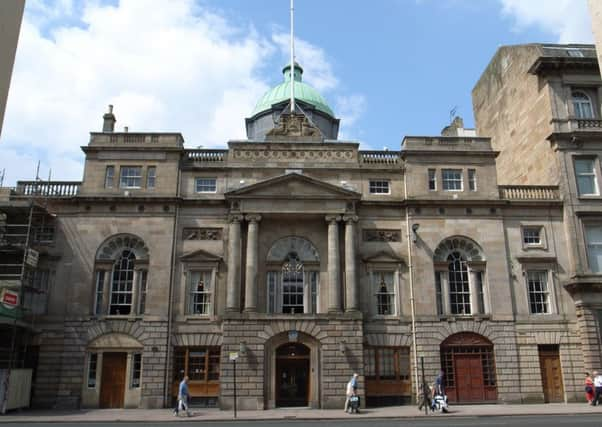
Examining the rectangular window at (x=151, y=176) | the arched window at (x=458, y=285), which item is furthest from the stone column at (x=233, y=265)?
the arched window at (x=458, y=285)

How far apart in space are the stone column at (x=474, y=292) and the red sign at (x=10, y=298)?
81.9 feet

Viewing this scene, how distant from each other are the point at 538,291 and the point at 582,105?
500 inches

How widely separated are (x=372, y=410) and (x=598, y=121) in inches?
897

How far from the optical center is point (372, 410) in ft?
92.4

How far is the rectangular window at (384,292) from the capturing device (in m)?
32.2

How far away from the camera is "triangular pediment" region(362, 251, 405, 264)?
32469 millimetres

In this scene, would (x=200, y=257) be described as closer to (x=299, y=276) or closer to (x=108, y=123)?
(x=299, y=276)

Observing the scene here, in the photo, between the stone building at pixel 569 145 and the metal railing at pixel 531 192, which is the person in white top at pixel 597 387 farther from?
the metal railing at pixel 531 192

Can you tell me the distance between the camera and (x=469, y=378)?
102 feet

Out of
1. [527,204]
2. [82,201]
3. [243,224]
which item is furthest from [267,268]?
[527,204]

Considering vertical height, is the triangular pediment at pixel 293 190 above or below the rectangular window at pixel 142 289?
above

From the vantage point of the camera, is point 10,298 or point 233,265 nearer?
point 10,298

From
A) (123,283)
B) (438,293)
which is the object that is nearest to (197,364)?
(123,283)

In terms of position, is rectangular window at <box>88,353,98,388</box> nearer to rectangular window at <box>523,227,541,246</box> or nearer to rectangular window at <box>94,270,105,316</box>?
rectangular window at <box>94,270,105,316</box>
